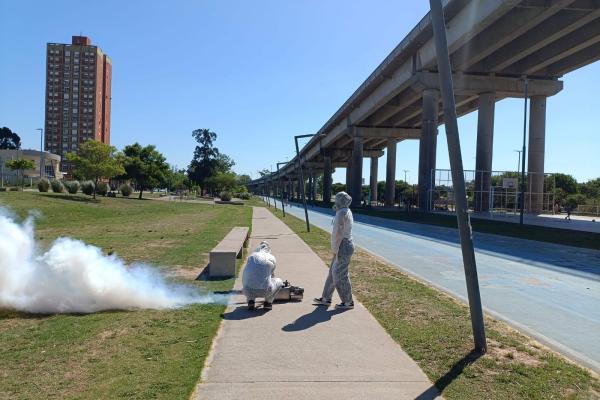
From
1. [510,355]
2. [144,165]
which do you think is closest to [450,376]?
[510,355]

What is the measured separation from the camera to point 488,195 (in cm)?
4812

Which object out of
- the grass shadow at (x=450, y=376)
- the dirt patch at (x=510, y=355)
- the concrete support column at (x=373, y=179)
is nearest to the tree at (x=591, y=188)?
the concrete support column at (x=373, y=179)

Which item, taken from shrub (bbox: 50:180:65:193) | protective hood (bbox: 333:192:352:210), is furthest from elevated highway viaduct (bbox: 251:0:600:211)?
shrub (bbox: 50:180:65:193)

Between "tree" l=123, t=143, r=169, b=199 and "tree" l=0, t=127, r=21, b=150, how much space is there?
3565 inches

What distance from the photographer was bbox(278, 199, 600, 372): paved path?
6.98m

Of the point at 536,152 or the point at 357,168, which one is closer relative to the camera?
the point at 536,152

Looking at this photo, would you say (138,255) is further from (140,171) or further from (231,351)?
(140,171)

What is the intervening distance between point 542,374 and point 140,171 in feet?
207

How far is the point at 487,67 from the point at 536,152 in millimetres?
11411

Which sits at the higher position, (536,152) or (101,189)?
(536,152)

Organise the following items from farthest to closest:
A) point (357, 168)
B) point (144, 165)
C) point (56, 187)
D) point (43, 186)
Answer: point (357, 168) → point (144, 165) → point (56, 187) → point (43, 186)

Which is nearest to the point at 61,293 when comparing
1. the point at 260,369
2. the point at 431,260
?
the point at 260,369

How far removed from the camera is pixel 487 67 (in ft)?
144

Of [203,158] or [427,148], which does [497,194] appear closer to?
[427,148]
